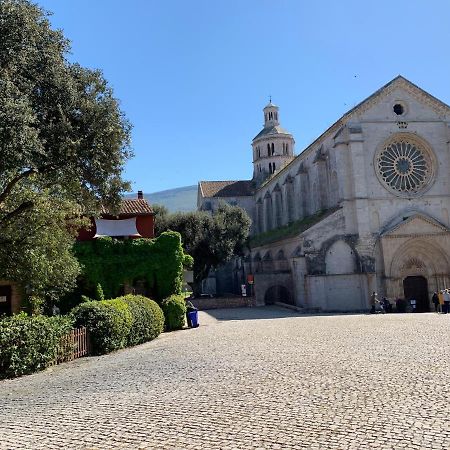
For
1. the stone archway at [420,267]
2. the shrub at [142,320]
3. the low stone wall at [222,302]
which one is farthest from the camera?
the low stone wall at [222,302]

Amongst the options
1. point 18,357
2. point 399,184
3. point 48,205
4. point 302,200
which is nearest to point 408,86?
point 399,184

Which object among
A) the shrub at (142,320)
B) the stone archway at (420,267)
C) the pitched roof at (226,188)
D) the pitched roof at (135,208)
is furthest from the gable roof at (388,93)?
the pitched roof at (226,188)

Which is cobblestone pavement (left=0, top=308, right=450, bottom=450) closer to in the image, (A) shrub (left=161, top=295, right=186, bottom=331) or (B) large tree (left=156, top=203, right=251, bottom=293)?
(A) shrub (left=161, top=295, right=186, bottom=331)

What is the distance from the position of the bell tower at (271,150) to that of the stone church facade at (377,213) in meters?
25.9

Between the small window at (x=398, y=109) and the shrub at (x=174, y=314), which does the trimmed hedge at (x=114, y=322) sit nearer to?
the shrub at (x=174, y=314)

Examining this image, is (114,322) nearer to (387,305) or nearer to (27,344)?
(27,344)

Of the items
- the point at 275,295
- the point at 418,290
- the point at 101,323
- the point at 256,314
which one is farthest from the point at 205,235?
the point at 101,323

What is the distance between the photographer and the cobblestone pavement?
6523mm

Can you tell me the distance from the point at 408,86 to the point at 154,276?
2790 centimetres

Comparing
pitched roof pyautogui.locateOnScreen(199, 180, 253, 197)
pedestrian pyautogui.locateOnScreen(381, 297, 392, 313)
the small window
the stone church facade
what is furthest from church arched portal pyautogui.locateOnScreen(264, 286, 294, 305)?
pitched roof pyautogui.locateOnScreen(199, 180, 253, 197)

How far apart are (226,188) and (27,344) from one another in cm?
5719

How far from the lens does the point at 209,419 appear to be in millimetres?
7465

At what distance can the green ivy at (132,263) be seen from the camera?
27531mm

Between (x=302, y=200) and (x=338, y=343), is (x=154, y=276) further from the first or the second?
(x=302, y=200)
